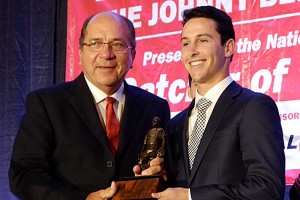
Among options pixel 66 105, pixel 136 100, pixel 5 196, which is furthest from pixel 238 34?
pixel 5 196

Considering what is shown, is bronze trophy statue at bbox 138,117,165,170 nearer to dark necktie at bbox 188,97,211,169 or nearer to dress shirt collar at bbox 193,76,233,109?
dark necktie at bbox 188,97,211,169

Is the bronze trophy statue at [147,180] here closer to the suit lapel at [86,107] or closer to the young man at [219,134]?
the young man at [219,134]

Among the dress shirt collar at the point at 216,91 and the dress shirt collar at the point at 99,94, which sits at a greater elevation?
the dress shirt collar at the point at 216,91

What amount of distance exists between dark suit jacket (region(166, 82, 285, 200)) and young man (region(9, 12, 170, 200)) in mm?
329

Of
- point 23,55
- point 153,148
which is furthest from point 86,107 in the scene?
point 23,55

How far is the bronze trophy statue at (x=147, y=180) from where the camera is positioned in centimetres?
208

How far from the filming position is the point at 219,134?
216cm

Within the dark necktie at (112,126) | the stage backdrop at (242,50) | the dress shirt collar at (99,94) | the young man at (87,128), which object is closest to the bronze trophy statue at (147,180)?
the young man at (87,128)

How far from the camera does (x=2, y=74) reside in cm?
473

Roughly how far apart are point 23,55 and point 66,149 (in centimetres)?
234

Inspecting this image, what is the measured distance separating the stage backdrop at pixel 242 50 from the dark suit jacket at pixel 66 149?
1.15 meters

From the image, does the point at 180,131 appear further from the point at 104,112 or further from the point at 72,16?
the point at 72,16

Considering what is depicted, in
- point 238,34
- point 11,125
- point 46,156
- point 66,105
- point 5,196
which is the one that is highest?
point 238,34

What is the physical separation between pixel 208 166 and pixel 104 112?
2.01ft
